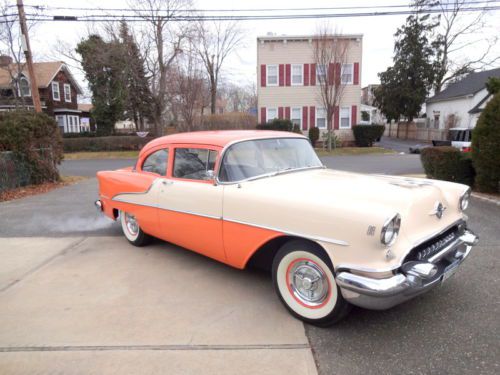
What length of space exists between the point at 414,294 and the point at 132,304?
2629 mm

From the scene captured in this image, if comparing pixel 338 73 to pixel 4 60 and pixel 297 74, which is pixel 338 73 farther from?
pixel 4 60

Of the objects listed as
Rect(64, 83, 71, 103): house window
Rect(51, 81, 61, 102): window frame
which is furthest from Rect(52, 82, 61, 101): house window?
Rect(64, 83, 71, 103): house window

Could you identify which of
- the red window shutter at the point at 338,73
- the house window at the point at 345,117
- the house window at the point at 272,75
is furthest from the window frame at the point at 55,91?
the house window at the point at 345,117

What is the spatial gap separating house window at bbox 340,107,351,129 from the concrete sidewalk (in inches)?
957

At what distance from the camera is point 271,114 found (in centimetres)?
2716

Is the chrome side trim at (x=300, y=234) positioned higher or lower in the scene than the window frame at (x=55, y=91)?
lower

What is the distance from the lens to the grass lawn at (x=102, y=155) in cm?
2374

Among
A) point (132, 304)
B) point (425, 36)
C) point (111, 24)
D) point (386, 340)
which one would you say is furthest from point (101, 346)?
point (425, 36)

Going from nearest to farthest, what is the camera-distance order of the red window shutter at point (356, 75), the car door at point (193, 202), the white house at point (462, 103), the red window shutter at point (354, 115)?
the car door at point (193, 202)
the red window shutter at point (356, 75)
the red window shutter at point (354, 115)
the white house at point (462, 103)

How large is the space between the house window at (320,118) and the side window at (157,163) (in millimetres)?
23680

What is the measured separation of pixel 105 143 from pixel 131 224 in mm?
23066

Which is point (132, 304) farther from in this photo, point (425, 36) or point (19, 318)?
point (425, 36)

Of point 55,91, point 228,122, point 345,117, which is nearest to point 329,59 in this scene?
point 345,117

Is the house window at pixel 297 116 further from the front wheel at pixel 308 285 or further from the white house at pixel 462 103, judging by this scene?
the front wheel at pixel 308 285
